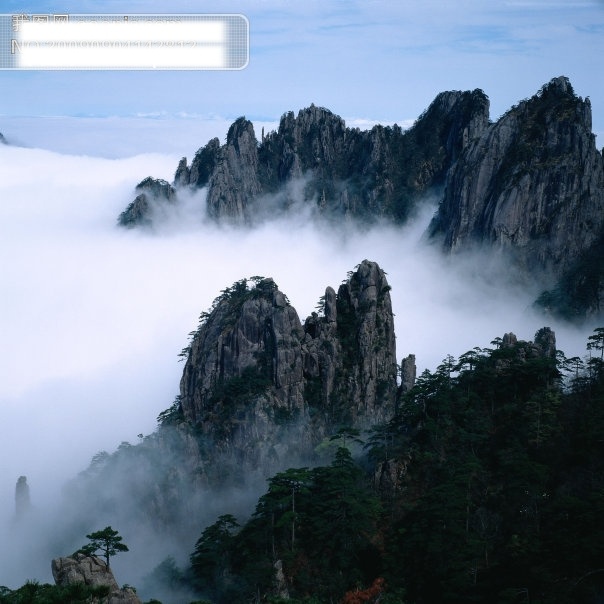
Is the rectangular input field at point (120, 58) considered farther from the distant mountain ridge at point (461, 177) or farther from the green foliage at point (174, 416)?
the distant mountain ridge at point (461, 177)

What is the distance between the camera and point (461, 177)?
139 meters

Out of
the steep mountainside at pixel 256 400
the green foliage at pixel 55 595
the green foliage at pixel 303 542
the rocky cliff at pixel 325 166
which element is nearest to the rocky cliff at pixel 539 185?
the rocky cliff at pixel 325 166

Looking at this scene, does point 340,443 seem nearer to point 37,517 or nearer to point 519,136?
point 37,517

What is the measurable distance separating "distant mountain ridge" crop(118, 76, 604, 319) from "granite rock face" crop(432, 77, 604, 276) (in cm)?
17

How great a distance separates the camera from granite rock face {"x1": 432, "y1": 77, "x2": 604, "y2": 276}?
423ft

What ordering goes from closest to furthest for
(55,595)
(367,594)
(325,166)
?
(55,595)
(367,594)
(325,166)

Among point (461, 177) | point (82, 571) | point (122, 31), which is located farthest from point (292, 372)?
point (461, 177)

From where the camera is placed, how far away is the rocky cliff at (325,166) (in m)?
178

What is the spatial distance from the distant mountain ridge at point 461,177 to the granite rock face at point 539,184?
0.56ft

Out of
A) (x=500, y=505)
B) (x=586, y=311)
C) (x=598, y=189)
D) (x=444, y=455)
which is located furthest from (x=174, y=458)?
(x=598, y=189)

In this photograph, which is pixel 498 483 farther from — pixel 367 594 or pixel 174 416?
pixel 174 416

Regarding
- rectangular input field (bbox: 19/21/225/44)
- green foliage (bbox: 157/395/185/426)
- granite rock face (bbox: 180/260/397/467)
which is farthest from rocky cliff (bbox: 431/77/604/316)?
rectangular input field (bbox: 19/21/225/44)

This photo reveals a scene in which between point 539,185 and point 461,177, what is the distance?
46.9 ft

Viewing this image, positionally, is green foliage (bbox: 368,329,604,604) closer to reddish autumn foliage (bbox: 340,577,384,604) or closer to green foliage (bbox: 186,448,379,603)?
reddish autumn foliage (bbox: 340,577,384,604)
